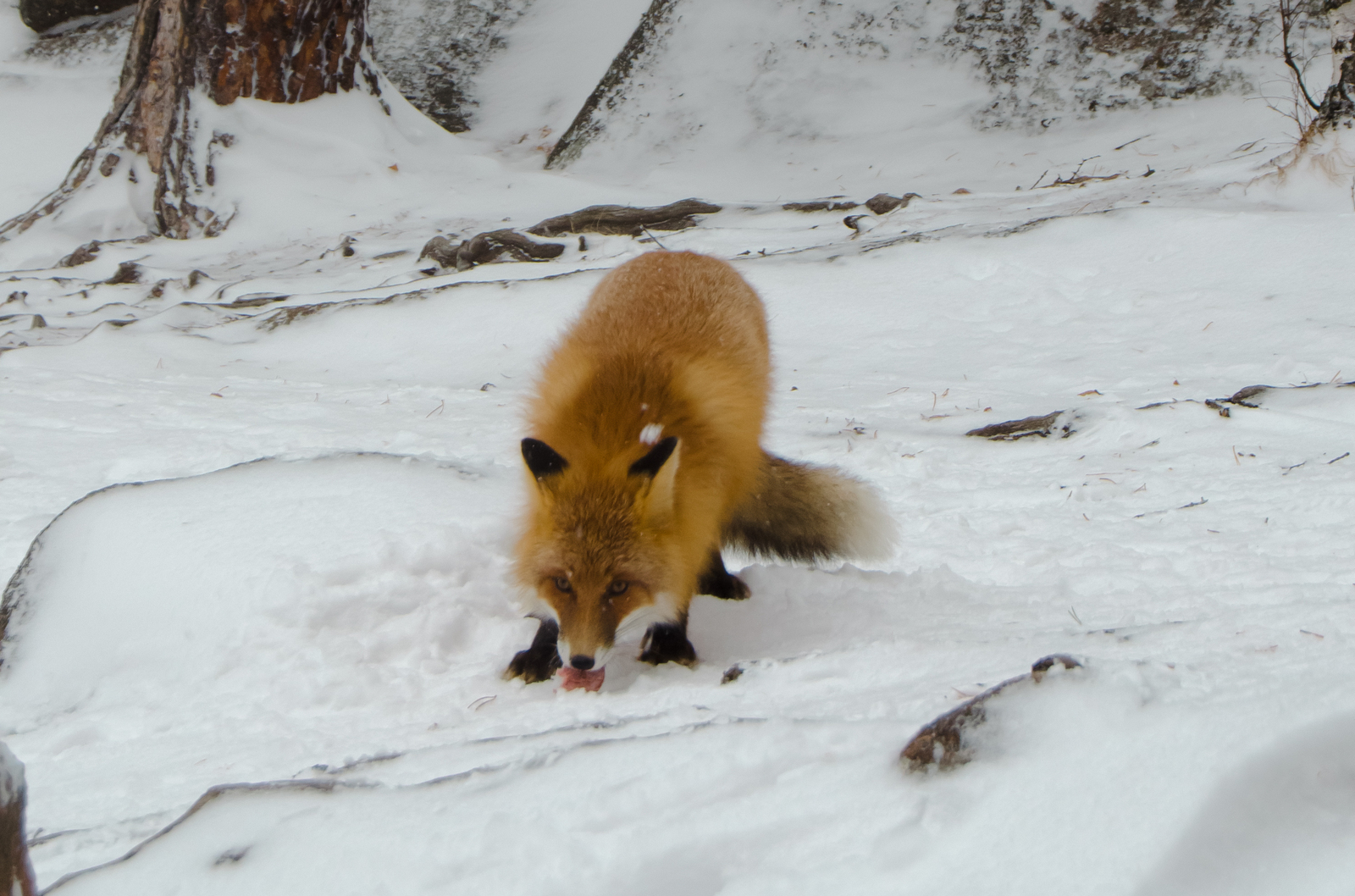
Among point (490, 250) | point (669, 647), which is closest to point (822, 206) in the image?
point (490, 250)

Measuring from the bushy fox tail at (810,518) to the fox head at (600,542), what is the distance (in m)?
0.91

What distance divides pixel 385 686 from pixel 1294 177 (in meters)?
7.69

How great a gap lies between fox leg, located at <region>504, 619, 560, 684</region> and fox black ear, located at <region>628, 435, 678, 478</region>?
2.09ft

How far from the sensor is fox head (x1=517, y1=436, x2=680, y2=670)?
9.43 feet

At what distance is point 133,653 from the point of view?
3.18m

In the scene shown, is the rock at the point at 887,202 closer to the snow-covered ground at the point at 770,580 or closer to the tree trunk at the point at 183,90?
the snow-covered ground at the point at 770,580

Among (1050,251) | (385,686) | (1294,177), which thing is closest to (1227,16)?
(1294,177)

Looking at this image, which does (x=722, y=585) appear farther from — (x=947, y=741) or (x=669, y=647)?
(x=947, y=741)

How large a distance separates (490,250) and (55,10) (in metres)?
10.9

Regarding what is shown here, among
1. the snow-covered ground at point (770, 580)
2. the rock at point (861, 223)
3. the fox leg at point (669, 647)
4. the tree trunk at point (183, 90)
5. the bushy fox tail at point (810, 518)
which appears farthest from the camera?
the tree trunk at point (183, 90)

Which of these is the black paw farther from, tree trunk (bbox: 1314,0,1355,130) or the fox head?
tree trunk (bbox: 1314,0,1355,130)

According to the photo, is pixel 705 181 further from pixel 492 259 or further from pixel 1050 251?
pixel 1050 251

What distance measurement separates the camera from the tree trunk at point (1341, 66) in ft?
23.0

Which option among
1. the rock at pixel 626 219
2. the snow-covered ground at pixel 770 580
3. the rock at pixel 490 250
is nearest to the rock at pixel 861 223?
the snow-covered ground at pixel 770 580
